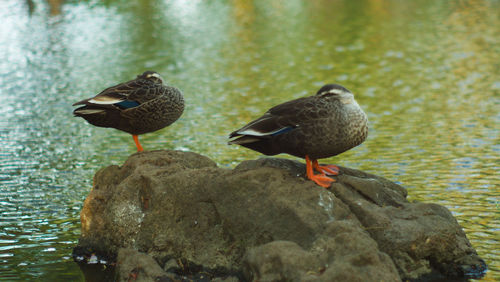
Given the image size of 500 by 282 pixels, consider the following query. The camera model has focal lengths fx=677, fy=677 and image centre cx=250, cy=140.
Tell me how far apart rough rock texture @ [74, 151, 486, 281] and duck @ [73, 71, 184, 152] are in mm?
1210

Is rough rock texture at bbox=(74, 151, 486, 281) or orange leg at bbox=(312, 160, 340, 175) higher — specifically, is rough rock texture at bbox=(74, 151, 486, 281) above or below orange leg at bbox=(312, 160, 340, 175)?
below

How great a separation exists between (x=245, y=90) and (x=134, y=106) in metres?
11.9

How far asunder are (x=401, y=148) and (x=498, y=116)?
380 cm

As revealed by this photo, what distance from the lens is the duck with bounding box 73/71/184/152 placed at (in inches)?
391

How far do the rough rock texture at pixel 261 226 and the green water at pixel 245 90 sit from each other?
80 centimetres

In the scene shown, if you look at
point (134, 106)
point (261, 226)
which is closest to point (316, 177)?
point (261, 226)

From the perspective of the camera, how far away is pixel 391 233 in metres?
7.77

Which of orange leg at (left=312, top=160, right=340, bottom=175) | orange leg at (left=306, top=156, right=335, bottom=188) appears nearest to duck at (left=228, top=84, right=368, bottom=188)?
orange leg at (left=306, top=156, right=335, bottom=188)

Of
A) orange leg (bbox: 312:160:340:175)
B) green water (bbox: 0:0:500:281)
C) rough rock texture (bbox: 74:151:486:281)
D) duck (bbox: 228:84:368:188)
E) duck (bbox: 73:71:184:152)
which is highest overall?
duck (bbox: 228:84:368:188)

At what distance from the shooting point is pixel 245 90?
2175cm

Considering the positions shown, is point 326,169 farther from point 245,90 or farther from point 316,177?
point 245,90

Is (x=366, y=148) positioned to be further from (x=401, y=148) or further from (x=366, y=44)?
(x=366, y=44)

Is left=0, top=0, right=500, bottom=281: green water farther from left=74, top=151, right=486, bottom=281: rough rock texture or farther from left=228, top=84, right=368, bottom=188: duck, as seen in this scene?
left=228, top=84, right=368, bottom=188: duck

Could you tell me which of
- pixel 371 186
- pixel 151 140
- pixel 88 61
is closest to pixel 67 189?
pixel 151 140
